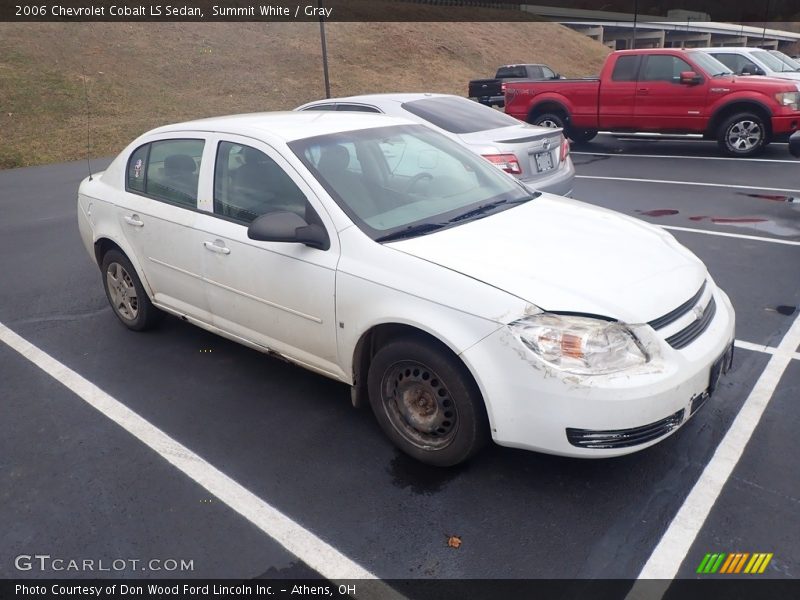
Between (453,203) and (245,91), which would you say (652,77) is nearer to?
(453,203)

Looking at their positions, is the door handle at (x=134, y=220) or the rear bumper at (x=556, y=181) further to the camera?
the rear bumper at (x=556, y=181)

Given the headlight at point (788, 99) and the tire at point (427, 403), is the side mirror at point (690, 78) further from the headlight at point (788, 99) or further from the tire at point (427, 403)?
the tire at point (427, 403)

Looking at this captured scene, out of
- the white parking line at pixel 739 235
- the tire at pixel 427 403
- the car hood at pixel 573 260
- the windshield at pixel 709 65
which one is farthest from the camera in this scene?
the windshield at pixel 709 65

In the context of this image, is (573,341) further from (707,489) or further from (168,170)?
(168,170)

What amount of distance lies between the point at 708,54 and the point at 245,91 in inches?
753

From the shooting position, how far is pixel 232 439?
3812mm

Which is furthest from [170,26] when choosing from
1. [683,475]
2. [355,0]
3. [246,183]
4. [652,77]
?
[683,475]

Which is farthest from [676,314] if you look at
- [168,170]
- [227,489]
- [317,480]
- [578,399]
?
[168,170]

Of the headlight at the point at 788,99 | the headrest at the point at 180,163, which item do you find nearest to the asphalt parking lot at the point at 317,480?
the headrest at the point at 180,163

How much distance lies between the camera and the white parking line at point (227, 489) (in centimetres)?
286

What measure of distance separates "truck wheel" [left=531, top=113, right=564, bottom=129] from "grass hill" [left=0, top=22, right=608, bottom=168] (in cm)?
1090

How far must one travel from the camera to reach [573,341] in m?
2.93

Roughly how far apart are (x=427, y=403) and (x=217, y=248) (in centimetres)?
162

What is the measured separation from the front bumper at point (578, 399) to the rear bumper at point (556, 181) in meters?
4.05
